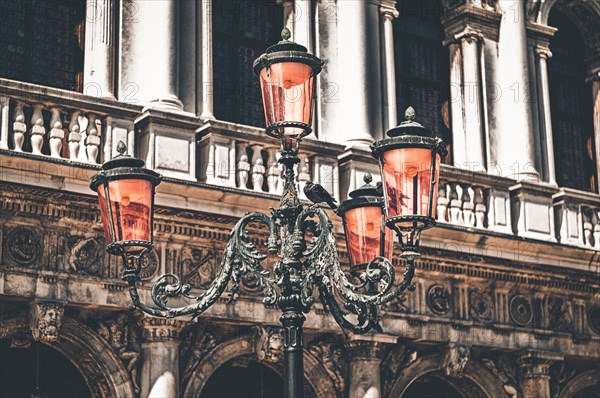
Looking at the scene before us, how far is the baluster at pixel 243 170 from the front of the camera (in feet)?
50.7

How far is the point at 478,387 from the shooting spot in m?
17.6

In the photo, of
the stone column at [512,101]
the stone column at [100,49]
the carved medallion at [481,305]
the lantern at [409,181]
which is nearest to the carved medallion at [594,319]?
the carved medallion at [481,305]

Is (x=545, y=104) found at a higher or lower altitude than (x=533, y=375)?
higher

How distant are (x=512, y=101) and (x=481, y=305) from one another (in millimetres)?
2992

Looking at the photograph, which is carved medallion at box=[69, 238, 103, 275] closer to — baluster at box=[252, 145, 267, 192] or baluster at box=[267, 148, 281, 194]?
baluster at box=[252, 145, 267, 192]

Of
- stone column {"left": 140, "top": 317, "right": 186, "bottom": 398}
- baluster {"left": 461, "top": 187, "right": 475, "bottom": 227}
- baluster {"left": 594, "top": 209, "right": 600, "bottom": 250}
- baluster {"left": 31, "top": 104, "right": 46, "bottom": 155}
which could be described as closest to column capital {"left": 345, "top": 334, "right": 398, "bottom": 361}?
baluster {"left": 461, "top": 187, "right": 475, "bottom": 227}

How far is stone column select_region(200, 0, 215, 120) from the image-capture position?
15906 mm

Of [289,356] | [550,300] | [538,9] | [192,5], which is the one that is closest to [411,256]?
[289,356]

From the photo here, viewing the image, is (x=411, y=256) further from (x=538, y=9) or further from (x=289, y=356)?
(x=538, y=9)

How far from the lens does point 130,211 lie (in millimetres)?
10445

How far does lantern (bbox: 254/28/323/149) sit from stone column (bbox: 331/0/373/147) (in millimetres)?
6317

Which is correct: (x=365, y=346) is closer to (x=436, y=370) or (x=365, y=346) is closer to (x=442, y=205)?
(x=436, y=370)

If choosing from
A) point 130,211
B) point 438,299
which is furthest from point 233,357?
point 130,211

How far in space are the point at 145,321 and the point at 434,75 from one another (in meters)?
6.43
